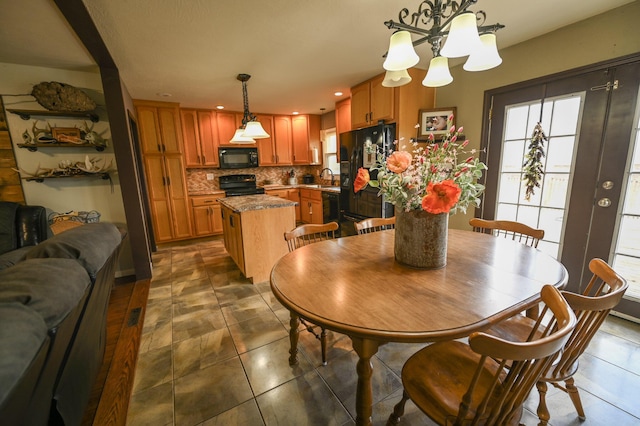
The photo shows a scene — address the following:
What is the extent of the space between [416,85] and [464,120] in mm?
672

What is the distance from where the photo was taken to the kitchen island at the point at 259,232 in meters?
2.70

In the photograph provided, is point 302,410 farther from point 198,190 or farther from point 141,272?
point 198,190

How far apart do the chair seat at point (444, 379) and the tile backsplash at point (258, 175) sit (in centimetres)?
475

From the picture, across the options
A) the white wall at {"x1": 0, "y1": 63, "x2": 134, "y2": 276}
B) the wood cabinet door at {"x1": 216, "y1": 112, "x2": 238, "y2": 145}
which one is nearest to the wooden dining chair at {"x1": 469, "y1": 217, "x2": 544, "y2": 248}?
the white wall at {"x1": 0, "y1": 63, "x2": 134, "y2": 276}

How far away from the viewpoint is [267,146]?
17.2 feet

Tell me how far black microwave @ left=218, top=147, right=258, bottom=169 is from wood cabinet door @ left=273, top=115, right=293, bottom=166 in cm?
48

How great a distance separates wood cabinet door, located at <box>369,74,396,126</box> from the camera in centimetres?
300

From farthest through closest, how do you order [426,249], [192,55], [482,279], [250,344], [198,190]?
[198,190] → [192,55] → [250,344] → [426,249] → [482,279]

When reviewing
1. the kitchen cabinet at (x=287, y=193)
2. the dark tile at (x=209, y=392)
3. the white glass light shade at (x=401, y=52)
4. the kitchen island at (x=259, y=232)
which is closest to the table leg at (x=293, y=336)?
the dark tile at (x=209, y=392)

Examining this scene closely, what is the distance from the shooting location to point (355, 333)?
818 millimetres

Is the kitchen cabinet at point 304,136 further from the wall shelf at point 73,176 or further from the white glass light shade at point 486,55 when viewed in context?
the white glass light shade at point 486,55

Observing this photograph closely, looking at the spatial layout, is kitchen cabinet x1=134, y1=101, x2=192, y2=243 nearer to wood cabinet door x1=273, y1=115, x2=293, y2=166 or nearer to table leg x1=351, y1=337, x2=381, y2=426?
wood cabinet door x1=273, y1=115, x2=293, y2=166

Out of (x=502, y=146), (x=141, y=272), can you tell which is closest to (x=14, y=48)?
(x=141, y=272)

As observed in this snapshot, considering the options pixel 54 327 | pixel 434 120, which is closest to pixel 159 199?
pixel 54 327
